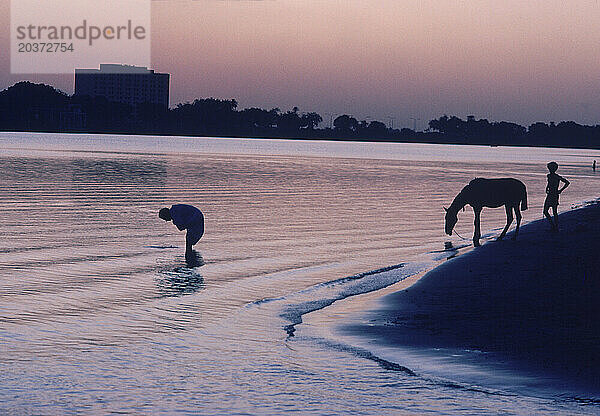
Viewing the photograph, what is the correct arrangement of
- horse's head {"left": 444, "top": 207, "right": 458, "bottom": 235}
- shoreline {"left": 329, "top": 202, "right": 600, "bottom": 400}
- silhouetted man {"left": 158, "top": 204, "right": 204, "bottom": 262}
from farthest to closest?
horse's head {"left": 444, "top": 207, "right": 458, "bottom": 235}
silhouetted man {"left": 158, "top": 204, "right": 204, "bottom": 262}
shoreline {"left": 329, "top": 202, "right": 600, "bottom": 400}

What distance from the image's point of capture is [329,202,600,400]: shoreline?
33.1 feet

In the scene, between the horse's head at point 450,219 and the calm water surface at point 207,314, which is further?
the horse's head at point 450,219

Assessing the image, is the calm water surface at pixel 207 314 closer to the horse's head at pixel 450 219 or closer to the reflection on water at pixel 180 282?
the reflection on water at pixel 180 282

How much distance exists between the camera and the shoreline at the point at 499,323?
1009 centimetres

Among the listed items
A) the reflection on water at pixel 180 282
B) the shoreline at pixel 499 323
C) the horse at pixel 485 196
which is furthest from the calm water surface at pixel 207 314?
the horse at pixel 485 196

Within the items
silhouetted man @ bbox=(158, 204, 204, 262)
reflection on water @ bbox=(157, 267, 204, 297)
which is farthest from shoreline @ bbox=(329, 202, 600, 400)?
silhouetted man @ bbox=(158, 204, 204, 262)

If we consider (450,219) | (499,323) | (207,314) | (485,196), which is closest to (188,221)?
(207,314)

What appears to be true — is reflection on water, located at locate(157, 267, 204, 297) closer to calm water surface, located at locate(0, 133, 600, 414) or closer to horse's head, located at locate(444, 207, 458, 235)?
calm water surface, located at locate(0, 133, 600, 414)

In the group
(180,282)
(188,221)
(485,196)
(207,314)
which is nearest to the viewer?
(207,314)

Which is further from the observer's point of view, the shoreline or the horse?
the horse

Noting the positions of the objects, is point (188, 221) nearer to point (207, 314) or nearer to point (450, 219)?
point (207, 314)

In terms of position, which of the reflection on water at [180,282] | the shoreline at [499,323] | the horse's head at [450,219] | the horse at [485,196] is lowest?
the reflection on water at [180,282]

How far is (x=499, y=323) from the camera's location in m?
12.7

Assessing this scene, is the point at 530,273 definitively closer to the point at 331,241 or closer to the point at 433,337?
the point at 433,337
